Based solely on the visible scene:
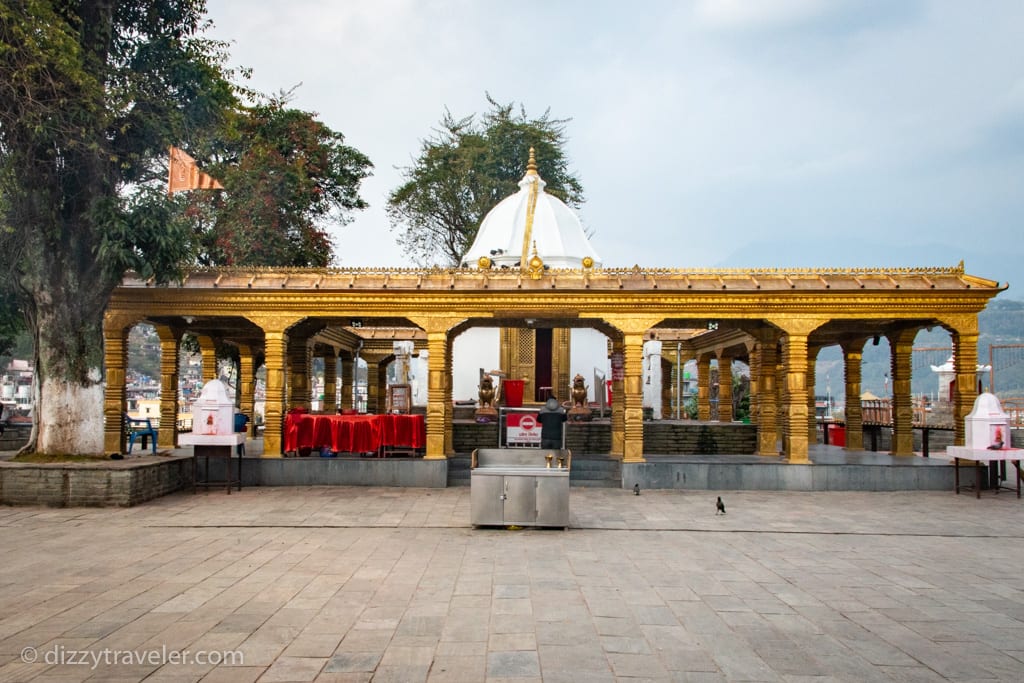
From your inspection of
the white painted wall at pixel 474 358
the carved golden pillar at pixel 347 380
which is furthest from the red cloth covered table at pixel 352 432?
the carved golden pillar at pixel 347 380

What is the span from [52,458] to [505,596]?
983 cm

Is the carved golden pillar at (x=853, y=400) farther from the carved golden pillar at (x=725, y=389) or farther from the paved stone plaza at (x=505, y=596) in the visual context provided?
the paved stone plaza at (x=505, y=596)

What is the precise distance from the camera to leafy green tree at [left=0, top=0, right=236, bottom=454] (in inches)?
496

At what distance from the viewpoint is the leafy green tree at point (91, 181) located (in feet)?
41.3

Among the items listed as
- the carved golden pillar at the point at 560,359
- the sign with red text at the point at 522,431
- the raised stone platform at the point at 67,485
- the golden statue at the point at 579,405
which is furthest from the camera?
the carved golden pillar at the point at 560,359

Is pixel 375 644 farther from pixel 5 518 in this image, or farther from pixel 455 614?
pixel 5 518

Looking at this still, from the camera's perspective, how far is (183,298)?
15.3m

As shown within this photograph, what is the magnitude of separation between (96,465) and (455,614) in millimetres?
8612

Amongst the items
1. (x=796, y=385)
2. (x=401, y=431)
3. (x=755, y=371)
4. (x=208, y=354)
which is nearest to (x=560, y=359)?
(x=755, y=371)

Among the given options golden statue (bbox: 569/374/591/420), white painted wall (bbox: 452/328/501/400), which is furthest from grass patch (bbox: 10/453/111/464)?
white painted wall (bbox: 452/328/501/400)

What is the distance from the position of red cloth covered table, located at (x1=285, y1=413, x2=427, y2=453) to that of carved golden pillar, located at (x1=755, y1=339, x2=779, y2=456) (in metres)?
8.08

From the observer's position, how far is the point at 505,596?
7277mm

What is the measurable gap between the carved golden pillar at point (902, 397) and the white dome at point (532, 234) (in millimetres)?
11345

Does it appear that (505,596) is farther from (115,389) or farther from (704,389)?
(704,389)
